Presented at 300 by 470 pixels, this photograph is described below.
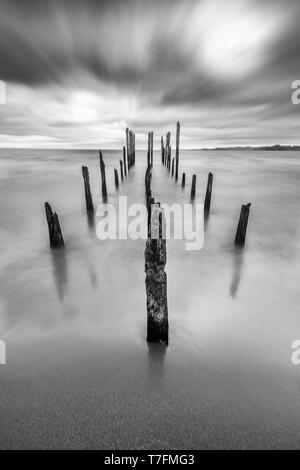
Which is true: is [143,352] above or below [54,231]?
below

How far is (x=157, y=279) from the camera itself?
3.26m

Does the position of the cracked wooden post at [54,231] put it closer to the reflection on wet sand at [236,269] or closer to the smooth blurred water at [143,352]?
the smooth blurred water at [143,352]

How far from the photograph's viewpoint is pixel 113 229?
910 centimetres

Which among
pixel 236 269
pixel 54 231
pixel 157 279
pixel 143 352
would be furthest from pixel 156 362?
pixel 54 231

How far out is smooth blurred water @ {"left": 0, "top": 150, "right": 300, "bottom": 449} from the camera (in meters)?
2.40

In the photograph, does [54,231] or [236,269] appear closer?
[236,269]

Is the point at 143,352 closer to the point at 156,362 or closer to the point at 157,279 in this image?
the point at 156,362

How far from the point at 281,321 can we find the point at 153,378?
99.0 inches

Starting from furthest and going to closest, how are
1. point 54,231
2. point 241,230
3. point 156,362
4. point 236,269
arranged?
point 241,230, point 54,231, point 236,269, point 156,362

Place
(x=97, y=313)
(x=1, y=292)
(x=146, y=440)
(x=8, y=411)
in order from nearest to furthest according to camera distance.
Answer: (x=146, y=440) < (x=8, y=411) < (x=97, y=313) < (x=1, y=292)

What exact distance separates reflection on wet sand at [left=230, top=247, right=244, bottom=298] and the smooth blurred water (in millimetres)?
41

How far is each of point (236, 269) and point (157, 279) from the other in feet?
11.4
